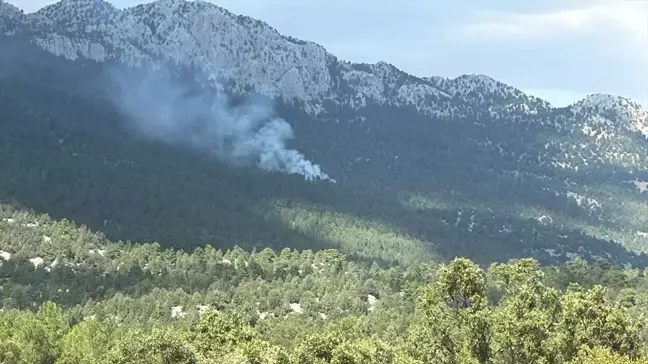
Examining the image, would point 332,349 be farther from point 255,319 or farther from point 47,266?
point 47,266

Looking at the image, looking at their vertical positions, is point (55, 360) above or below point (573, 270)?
below

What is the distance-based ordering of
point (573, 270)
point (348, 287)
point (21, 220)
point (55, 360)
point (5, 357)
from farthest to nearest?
point (21, 220) → point (573, 270) → point (348, 287) → point (55, 360) → point (5, 357)

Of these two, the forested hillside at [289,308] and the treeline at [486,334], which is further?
the forested hillside at [289,308]

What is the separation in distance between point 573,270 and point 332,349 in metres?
129

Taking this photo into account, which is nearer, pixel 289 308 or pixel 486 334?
pixel 486 334

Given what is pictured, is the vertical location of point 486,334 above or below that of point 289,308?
above

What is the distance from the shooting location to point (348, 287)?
151375 mm

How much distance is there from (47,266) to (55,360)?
82.8m

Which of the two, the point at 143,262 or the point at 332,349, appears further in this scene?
the point at 143,262

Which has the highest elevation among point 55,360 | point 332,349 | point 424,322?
point 424,322

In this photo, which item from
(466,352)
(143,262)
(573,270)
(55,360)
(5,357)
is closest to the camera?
(466,352)

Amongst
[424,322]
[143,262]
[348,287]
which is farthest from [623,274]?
[424,322]

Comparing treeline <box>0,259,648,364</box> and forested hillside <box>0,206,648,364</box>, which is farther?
forested hillside <box>0,206,648,364</box>

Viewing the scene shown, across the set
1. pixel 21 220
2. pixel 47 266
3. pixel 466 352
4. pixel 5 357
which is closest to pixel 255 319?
pixel 5 357
